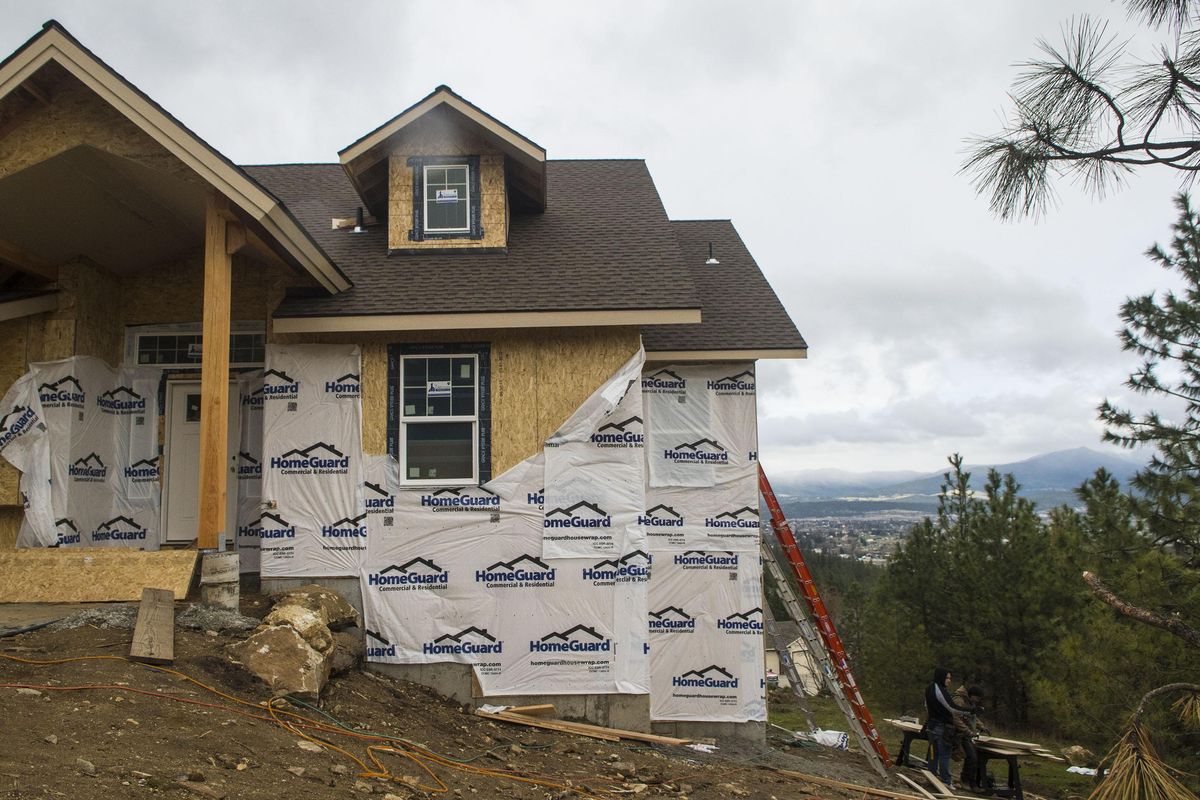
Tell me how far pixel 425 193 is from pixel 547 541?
4928 mm

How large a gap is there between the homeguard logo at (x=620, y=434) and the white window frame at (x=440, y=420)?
55.5 inches

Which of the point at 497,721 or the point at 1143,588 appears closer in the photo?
the point at 497,721

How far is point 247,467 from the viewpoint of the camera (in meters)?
11.4

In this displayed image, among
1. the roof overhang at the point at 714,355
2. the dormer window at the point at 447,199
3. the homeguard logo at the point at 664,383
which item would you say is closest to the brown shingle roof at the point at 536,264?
the dormer window at the point at 447,199

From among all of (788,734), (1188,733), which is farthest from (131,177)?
(1188,733)

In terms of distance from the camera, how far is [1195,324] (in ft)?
42.1

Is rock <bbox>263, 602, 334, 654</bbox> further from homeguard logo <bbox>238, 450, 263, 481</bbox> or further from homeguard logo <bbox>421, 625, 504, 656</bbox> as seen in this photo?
homeguard logo <bbox>238, 450, 263, 481</bbox>

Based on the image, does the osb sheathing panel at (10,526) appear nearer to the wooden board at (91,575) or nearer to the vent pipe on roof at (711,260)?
the wooden board at (91,575)

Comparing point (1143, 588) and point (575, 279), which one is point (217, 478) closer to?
point (575, 279)

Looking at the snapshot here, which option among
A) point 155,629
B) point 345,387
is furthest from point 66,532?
point 155,629

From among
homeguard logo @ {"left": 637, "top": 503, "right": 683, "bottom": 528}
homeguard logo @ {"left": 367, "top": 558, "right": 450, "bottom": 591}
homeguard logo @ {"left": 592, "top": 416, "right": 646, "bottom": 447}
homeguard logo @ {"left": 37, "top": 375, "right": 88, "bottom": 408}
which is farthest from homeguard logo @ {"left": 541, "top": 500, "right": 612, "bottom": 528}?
homeguard logo @ {"left": 37, "top": 375, "right": 88, "bottom": 408}

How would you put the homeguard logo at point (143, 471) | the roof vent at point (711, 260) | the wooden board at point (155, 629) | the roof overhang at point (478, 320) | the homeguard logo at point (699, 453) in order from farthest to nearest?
the roof vent at point (711, 260), the homeguard logo at point (699, 453), the homeguard logo at point (143, 471), the roof overhang at point (478, 320), the wooden board at point (155, 629)

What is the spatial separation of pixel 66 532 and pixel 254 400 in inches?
103

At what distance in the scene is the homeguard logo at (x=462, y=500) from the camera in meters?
10.4
